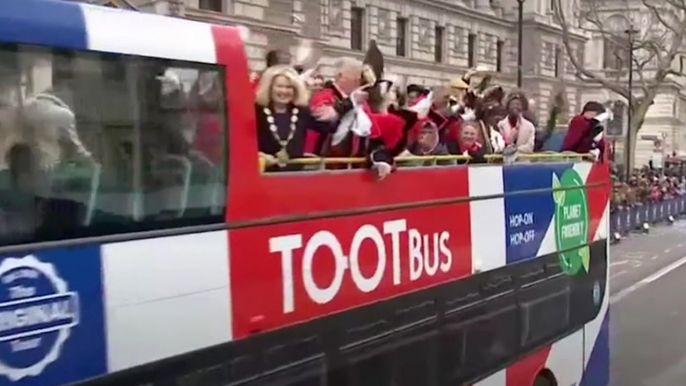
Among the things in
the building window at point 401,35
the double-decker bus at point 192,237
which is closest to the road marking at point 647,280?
the double-decker bus at point 192,237

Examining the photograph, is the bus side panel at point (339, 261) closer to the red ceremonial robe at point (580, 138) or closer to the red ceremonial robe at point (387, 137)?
the red ceremonial robe at point (387, 137)

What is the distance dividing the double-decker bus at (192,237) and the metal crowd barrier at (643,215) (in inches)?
1030

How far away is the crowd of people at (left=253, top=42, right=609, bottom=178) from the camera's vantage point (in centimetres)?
544

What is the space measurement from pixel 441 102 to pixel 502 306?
159 centimetres

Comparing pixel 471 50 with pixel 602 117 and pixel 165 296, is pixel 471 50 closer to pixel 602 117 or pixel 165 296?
pixel 602 117

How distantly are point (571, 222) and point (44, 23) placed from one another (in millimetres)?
5987

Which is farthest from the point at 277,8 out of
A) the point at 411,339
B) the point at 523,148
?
the point at 411,339

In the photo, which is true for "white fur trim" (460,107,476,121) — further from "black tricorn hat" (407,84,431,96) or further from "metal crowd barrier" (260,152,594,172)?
"black tricorn hat" (407,84,431,96)

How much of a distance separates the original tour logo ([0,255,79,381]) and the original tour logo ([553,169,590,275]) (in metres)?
5.45

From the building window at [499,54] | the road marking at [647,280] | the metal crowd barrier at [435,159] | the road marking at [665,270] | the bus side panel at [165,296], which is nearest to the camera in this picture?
the bus side panel at [165,296]

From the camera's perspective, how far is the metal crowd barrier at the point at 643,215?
33.3m

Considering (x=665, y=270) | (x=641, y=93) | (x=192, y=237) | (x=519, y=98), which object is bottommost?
(x=665, y=270)

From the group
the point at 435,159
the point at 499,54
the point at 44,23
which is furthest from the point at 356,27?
the point at 44,23

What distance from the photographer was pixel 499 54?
229 ft
